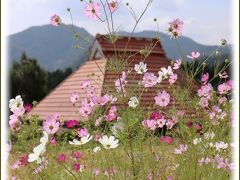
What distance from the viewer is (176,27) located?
3051 mm

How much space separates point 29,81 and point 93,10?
21.5 meters

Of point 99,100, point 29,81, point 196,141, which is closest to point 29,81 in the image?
point 29,81

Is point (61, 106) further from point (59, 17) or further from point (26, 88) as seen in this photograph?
point (59, 17)

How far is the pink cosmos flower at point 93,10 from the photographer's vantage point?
9.45ft

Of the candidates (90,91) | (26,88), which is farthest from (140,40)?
(90,91)

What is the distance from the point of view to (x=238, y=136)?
99.2 inches

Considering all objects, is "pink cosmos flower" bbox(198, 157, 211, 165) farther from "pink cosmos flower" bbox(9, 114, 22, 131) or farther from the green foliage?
the green foliage

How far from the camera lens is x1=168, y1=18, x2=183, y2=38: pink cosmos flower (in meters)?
3.04

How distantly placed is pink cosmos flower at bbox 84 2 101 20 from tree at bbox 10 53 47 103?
20.2 metres

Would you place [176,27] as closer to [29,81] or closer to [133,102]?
[133,102]

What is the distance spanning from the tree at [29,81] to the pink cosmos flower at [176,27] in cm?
2016

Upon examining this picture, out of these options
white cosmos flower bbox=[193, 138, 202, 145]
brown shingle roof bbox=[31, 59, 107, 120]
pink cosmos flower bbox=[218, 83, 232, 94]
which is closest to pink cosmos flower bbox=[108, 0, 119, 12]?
white cosmos flower bbox=[193, 138, 202, 145]

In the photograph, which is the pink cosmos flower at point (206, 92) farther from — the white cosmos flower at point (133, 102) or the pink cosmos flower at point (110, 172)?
the pink cosmos flower at point (110, 172)

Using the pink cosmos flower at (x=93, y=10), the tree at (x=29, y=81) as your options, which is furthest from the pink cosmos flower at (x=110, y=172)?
the tree at (x=29, y=81)
